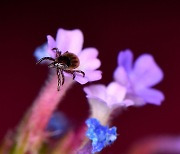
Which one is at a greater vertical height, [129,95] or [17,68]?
[17,68]

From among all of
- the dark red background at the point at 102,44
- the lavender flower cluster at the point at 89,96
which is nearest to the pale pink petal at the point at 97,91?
the lavender flower cluster at the point at 89,96

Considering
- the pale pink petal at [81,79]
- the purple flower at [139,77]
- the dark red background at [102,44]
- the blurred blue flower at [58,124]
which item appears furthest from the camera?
the dark red background at [102,44]

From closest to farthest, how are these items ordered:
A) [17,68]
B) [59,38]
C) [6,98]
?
[59,38]
[6,98]
[17,68]

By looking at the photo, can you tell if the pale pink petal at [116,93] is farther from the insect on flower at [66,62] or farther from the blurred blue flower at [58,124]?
the blurred blue flower at [58,124]

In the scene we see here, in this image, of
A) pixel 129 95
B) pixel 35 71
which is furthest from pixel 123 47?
pixel 129 95

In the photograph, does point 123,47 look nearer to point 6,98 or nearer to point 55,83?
point 6,98

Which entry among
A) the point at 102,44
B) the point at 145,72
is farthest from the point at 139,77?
the point at 102,44

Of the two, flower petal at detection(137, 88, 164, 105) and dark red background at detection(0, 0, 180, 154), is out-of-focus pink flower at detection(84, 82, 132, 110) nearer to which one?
flower petal at detection(137, 88, 164, 105)

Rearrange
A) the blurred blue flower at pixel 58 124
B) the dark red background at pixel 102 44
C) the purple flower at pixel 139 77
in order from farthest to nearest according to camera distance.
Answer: the dark red background at pixel 102 44 < the blurred blue flower at pixel 58 124 < the purple flower at pixel 139 77
